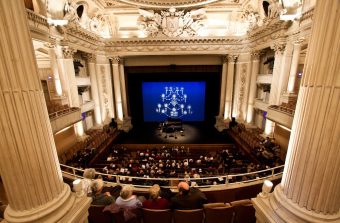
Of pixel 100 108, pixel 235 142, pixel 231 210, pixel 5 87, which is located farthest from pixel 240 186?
pixel 100 108

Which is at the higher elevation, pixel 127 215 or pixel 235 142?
pixel 127 215

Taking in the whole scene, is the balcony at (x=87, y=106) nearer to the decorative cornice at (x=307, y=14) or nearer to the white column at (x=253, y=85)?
the white column at (x=253, y=85)

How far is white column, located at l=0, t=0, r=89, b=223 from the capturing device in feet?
6.16

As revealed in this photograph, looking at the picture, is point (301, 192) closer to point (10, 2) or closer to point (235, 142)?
point (10, 2)

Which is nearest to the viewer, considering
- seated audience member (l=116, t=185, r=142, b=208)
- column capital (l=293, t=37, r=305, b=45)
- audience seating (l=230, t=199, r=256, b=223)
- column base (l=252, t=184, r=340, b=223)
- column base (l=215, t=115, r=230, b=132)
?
column base (l=252, t=184, r=340, b=223)

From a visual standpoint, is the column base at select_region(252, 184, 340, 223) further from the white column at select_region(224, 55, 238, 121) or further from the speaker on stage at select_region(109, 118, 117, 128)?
the white column at select_region(224, 55, 238, 121)

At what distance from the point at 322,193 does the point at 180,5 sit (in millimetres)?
14339

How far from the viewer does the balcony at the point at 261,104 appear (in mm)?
12231

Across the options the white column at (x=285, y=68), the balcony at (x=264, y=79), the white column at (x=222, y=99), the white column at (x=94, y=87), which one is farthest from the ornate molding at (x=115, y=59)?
the white column at (x=285, y=68)

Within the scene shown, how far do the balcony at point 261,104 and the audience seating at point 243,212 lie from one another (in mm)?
10137

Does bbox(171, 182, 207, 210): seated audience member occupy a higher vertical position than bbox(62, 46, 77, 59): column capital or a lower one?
lower

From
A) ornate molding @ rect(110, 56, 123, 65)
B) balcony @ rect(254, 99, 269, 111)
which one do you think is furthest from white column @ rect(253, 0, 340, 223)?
ornate molding @ rect(110, 56, 123, 65)

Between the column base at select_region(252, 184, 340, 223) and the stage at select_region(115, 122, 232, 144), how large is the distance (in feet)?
34.5

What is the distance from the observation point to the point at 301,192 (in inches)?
84.8
